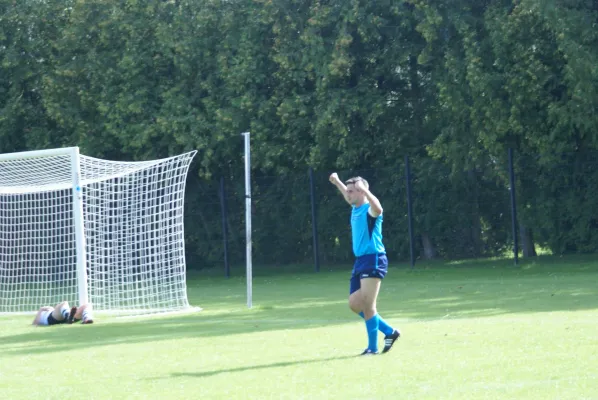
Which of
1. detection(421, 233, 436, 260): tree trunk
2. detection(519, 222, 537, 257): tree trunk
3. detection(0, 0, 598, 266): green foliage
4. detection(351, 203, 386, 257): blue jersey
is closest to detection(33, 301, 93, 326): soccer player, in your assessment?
detection(351, 203, 386, 257): blue jersey

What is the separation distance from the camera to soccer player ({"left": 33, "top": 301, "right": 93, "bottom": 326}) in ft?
50.1

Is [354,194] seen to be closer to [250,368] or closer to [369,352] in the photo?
[369,352]

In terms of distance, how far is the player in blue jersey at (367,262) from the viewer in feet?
33.1

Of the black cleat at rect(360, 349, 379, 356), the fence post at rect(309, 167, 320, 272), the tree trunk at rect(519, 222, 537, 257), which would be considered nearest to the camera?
the black cleat at rect(360, 349, 379, 356)

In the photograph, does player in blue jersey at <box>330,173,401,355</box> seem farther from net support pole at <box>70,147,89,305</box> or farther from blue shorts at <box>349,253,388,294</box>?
net support pole at <box>70,147,89,305</box>

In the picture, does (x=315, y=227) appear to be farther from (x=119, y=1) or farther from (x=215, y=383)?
(x=215, y=383)

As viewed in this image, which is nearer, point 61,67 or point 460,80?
point 460,80

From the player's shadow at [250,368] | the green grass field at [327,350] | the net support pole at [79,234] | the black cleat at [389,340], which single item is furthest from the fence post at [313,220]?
the player's shadow at [250,368]

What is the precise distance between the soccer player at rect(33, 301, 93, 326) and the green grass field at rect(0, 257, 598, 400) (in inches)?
12.7

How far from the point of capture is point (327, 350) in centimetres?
1051

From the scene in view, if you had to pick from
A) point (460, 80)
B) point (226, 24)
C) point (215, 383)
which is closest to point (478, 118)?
point (460, 80)

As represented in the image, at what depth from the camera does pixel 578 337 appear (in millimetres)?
10281

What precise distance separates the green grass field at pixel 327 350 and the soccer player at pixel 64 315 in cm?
32

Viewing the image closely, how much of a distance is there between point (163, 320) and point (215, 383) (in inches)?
272
